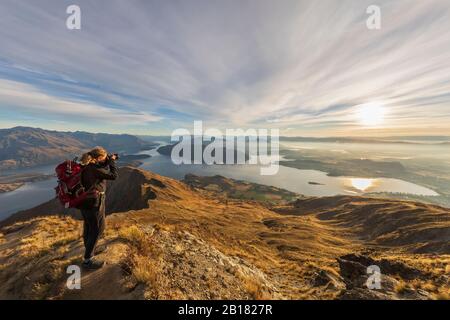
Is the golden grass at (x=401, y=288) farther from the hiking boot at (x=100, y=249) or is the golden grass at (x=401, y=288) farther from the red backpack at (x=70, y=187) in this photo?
the red backpack at (x=70, y=187)

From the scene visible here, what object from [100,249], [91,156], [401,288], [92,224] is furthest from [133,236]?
[401,288]

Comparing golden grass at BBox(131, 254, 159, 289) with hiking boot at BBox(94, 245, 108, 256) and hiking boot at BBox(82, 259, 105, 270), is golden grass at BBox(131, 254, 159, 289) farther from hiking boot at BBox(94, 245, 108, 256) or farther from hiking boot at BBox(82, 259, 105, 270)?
hiking boot at BBox(94, 245, 108, 256)

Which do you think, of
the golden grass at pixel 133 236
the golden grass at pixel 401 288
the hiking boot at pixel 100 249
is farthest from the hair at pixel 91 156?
the golden grass at pixel 401 288

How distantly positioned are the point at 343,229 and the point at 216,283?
6602cm

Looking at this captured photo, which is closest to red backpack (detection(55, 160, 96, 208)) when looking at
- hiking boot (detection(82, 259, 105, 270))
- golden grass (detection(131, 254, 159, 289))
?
hiking boot (detection(82, 259, 105, 270))

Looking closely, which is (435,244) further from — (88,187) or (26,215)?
(26,215)

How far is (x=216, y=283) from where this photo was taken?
856cm

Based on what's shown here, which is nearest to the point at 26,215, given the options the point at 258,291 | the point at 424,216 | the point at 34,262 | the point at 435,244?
the point at 34,262

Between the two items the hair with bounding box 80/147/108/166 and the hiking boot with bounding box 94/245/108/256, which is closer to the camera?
the hair with bounding box 80/147/108/166

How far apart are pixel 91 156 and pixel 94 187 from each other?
984 mm

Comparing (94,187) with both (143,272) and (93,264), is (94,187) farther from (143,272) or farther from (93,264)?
(143,272)

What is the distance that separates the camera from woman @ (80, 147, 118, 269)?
685 centimetres

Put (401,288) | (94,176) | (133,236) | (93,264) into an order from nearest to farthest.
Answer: (94,176), (93,264), (133,236), (401,288)

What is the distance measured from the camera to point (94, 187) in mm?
6984
